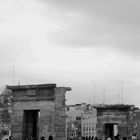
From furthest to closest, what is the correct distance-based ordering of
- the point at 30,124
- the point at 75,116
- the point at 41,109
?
the point at 75,116, the point at 30,124, the point at 41,109

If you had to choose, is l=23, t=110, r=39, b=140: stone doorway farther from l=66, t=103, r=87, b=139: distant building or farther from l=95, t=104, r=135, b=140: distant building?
l=66, t=103, r=87, b=139: distant building

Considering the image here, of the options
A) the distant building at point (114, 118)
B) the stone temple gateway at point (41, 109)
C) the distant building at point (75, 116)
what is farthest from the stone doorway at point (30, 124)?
the distant building at point (75, 116)

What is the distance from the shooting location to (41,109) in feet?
79.2

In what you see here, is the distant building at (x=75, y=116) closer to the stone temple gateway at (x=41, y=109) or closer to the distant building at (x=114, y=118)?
the distant building at (x=114, y=118)

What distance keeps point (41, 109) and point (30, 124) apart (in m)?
2.01

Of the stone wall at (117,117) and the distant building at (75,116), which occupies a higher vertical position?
the distant building at (75,116)

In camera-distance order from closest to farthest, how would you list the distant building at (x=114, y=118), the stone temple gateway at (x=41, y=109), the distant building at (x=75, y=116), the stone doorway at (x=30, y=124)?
the stone temple gateway at (x=41, y=109) → the stone doorway at (x=30, y=124) → the distant building at (x=114, y=118) → the distant building at (x=75, y=116)

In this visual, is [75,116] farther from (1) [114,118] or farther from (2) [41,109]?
(2) [41,109]

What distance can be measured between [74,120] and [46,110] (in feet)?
362

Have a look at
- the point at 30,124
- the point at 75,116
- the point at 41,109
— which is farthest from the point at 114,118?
the point at 75,116

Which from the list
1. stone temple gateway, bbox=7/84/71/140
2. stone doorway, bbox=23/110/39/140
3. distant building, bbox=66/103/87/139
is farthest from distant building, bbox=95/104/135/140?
distant building, bbox=66/103/87/139

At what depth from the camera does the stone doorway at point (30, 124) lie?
25.0m

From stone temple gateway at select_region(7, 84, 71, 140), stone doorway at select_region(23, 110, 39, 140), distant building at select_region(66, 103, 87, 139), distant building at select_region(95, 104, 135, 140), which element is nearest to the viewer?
stone temple gateway at select_region(7, 84, 71, 140)

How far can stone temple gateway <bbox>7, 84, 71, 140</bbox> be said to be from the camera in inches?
933
